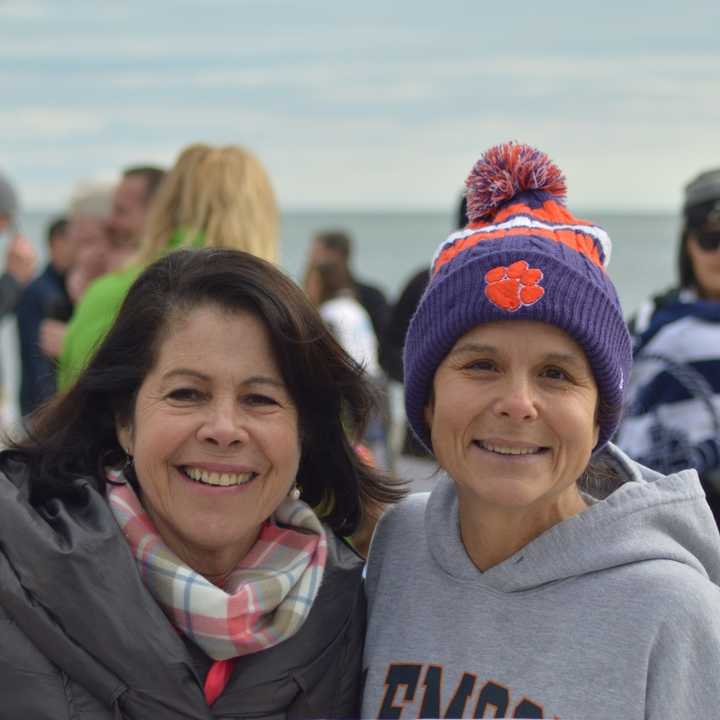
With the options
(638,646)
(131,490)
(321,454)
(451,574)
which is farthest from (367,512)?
(638,646)

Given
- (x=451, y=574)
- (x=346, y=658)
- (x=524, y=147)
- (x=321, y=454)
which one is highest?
(x=524, y=147)

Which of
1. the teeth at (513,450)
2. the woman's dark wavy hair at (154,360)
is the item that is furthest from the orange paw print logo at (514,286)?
the woman's dark wavy hair at (154,360)

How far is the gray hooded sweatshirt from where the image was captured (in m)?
2.02

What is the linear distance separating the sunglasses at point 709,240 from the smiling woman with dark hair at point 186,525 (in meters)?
1.87

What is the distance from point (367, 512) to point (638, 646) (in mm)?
823

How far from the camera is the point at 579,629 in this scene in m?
2.12

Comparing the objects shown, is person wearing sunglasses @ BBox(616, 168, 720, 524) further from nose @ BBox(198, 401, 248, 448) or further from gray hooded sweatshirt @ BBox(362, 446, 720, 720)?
nose @ BBox(198, 401, 248, 448)

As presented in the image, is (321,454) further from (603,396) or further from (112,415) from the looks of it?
(603,396)

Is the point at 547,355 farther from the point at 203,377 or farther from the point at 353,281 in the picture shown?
the point at 353,281

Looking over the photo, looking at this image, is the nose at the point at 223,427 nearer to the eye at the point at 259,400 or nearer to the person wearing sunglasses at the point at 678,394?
the eye at the point at 259,400

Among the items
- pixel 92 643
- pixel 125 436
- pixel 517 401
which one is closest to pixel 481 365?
pixel 517 401

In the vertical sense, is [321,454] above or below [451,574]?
above

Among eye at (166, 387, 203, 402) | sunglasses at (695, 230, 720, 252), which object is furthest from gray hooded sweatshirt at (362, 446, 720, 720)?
sunglasses at (695, 230, 720, 252)

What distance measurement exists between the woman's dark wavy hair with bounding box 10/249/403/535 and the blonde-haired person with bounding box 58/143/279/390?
4.83ft
